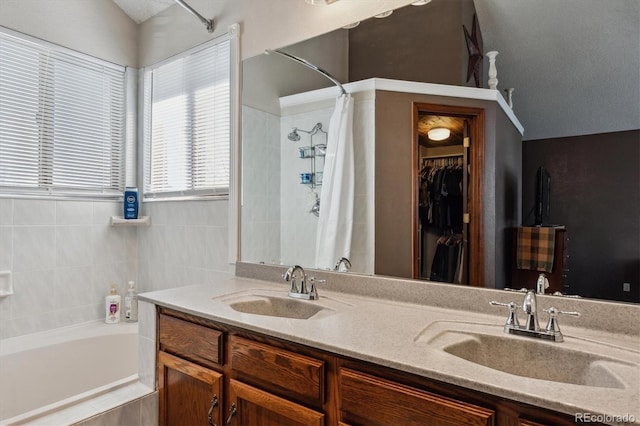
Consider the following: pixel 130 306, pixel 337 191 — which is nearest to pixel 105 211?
pixel 130 306

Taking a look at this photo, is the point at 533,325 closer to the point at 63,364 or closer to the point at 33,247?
the point at 63,364

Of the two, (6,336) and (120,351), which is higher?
(6,336)

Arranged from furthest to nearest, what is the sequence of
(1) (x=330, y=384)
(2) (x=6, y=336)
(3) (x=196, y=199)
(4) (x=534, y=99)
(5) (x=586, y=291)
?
(3) (x=196, y=199) < (2) (x=6, y=336) < (4) (x=534, y=99) < (5) (x=586, y=291) < (1) (x=330, y=384)

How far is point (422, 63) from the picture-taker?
159 centimetres

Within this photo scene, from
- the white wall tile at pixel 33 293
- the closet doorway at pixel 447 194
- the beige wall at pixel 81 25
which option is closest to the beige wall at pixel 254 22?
the beige wall at pixel 81 25

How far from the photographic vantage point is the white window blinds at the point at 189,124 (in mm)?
2305

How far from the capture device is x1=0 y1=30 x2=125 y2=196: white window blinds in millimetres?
2188

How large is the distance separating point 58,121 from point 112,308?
3.99 feet

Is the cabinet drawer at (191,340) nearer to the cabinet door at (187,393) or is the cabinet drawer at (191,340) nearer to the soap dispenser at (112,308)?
the cabinet door at (187,393)

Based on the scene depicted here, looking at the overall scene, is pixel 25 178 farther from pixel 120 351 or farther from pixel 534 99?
pixel 534 99

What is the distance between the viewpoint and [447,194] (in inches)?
58.7

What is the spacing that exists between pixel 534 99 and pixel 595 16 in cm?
30

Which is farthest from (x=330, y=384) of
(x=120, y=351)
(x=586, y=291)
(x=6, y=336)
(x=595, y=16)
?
(x=6, y=336)

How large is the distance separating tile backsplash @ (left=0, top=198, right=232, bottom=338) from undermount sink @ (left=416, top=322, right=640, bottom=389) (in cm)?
139
